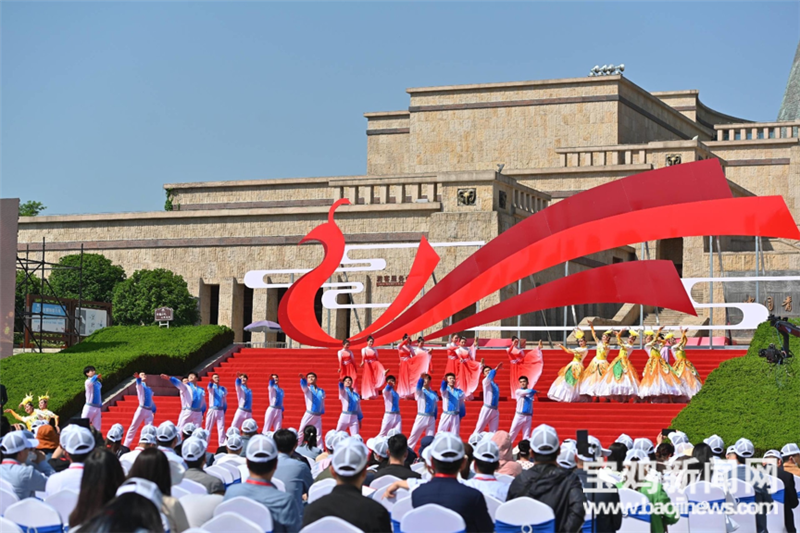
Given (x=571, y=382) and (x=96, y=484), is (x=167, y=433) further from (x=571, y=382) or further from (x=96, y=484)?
(x=571, y=382)

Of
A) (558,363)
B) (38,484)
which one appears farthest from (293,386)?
(38,484)

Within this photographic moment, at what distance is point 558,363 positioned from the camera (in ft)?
68.0

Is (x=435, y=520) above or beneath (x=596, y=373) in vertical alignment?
beneath

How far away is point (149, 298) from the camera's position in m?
27.8

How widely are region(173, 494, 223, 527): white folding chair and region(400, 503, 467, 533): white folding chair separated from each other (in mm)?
1215

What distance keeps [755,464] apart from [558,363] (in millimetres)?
12582

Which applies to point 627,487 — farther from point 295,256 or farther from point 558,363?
point 295,256

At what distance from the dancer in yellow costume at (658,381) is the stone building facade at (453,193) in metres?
7.85

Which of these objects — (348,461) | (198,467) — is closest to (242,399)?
(198,467)

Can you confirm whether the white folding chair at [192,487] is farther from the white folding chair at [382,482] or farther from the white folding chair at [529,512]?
the white folding chair at [529,512]

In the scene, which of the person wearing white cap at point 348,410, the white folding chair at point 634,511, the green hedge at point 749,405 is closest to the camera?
the white folding chair at point 634,511

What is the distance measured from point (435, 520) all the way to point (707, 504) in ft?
8.94

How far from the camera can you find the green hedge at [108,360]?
1949 cm

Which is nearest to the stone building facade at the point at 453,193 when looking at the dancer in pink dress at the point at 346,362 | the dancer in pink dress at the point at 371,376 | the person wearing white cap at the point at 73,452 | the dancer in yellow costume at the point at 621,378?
the dancer in pink dress at the point at 346,362
